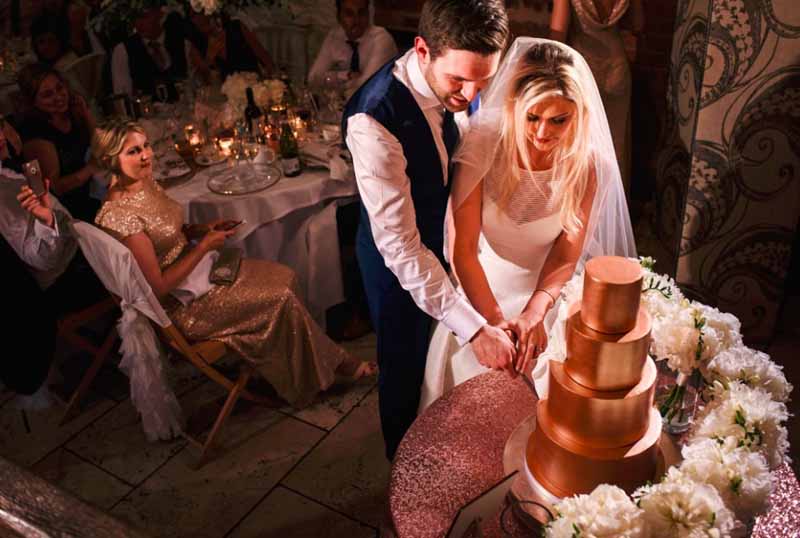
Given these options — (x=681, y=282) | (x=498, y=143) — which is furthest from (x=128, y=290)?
(x=681, y=282)

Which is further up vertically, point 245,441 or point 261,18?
point 261,18

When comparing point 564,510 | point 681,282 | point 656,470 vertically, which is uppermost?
point 564,510

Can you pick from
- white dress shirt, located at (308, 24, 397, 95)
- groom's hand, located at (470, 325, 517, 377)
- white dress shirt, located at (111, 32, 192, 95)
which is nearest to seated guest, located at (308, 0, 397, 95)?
white dress shirt, located at (308, 24, 397, 95)

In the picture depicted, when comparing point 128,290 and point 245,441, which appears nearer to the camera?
point 128,290

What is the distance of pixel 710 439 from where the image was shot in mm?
1251

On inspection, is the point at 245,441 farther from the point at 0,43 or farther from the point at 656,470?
the point at 0,43

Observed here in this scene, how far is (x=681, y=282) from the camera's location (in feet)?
10.9

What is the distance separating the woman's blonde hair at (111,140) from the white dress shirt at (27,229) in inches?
10.8

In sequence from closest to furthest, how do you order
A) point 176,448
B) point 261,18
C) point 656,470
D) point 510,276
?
point 656,470, point 510,276, point 176,448, point 261,18

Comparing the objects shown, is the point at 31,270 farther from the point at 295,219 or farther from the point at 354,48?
the point at 354,48

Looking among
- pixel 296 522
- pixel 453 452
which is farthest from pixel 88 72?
pixel 453 452

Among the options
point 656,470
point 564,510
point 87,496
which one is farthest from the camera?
point 87,496

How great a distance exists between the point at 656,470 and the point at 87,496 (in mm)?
2158

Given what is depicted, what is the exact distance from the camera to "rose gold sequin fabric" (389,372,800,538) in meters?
1.46
